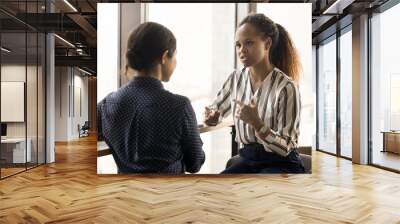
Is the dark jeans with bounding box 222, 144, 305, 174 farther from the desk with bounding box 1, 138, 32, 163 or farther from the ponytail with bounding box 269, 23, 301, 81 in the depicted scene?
the desk with bounding box 1, 138, 32, 163

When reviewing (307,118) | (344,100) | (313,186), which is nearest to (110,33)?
(307,118)

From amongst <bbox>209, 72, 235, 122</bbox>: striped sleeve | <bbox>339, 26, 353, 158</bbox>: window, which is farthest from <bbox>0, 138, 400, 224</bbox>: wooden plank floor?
<bbox>339, 26, 353, 158</bbox>: window

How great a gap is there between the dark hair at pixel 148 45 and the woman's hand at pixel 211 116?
39.4 inches

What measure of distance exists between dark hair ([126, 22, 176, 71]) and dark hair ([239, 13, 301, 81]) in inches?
44.5

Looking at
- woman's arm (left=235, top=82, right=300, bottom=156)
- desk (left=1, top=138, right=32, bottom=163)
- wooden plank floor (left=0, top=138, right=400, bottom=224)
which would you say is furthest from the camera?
desk (left=1, top=138, right=32, bottom=163)

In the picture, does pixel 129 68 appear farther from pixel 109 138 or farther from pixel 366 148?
pixel 366 148

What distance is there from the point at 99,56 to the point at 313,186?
11.7 feet

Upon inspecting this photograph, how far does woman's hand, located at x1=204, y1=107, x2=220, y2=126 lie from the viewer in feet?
19.6

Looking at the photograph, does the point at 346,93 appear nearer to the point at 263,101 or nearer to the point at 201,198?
the point at 263,101

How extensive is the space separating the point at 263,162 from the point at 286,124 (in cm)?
66

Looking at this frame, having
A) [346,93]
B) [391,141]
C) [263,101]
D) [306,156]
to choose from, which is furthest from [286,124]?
[346,93]

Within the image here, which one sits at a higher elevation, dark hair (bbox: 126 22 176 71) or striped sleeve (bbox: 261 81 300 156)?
dark hair (bbox: 126 22 176 71)

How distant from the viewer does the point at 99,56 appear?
6023 mm

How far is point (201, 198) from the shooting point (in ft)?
15.6
